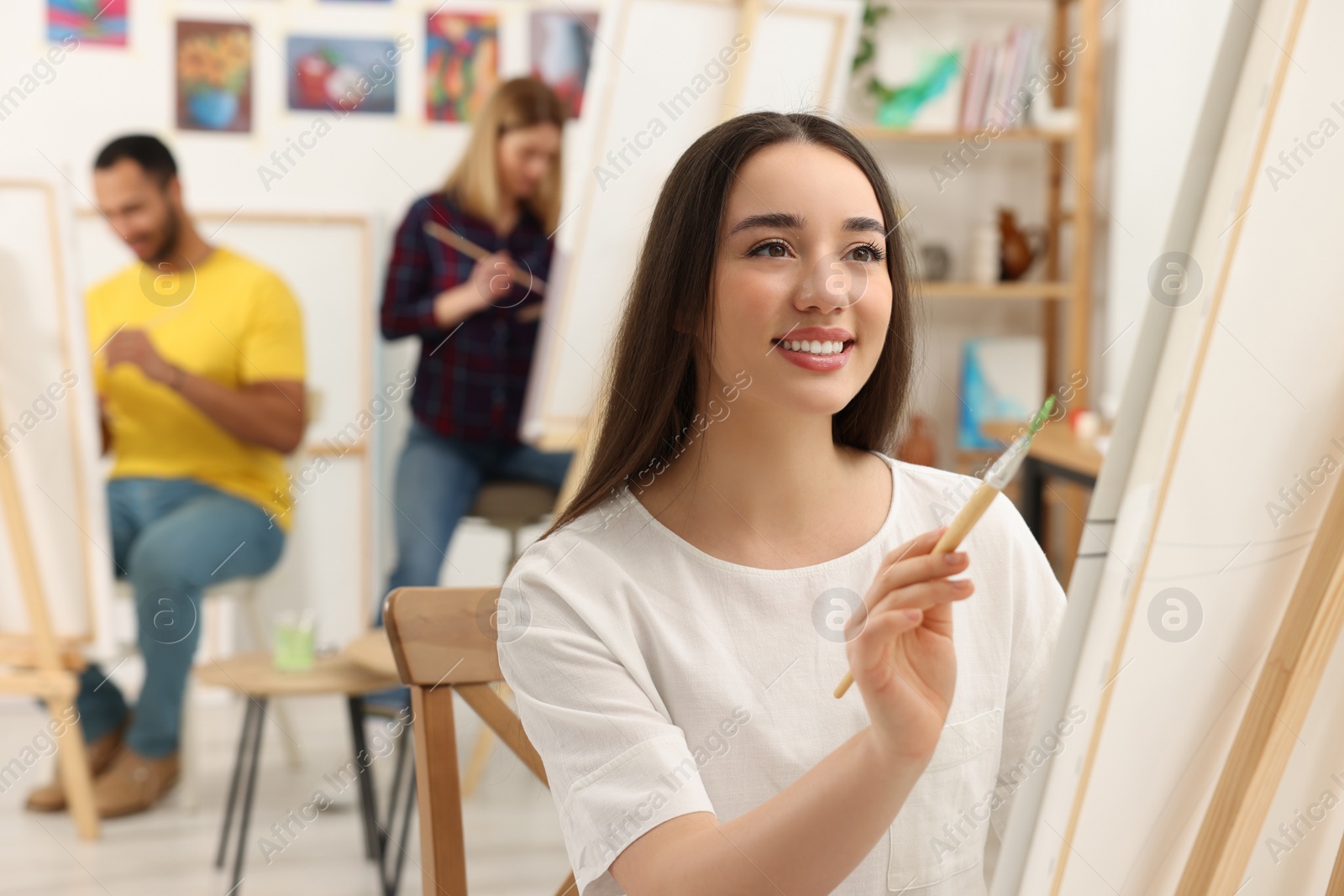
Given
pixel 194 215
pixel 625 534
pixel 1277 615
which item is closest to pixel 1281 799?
pixel 1277 615

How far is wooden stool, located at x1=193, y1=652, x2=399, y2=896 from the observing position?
7.90 ft

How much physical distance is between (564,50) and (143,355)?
65.2 inches

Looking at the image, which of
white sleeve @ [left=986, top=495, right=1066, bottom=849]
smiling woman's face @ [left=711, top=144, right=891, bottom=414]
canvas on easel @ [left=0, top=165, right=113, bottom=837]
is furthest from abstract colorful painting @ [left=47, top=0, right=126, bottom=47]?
white sleeve @ [left=986, top=495, right=1066, bottom=849]

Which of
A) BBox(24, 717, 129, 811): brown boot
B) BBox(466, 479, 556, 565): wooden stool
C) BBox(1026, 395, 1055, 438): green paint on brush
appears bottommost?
BBox(24, 717, 129, 811): brown boot

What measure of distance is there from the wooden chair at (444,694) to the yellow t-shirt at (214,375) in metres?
2.19

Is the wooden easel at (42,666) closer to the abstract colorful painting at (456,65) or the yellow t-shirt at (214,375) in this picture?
the yellow t-shirt at (214,375)

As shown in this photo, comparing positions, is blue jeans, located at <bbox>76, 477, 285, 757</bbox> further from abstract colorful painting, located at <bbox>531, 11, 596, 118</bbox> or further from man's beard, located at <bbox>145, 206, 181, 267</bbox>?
abstract colorful painting, located at <bbox>531, 11, 596, 118</bbox>

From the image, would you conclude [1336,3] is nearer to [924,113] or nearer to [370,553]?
[924,113]

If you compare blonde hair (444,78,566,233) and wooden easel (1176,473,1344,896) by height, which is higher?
blonde hair (444,78,566,233)

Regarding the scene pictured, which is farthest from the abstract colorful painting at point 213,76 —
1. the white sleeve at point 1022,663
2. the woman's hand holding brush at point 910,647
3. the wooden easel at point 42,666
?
the woman's hand holding brush at point 910,647

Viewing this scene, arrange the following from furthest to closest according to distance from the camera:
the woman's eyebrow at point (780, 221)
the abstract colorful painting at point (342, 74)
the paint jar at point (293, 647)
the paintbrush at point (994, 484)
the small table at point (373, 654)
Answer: the abstract colorful painting at point (342, 74)
the paint jar at point (293, 647)
the small table at point (373, 654)
the woman's eyebrow at point (780, 221)
the paintbrush at point (994, 484)

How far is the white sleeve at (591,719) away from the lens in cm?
89

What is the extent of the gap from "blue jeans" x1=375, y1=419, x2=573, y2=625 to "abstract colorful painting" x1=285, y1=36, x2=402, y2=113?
3.69 feet

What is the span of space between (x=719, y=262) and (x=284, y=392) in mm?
2404
